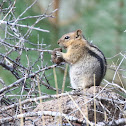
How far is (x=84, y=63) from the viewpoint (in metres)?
5.19

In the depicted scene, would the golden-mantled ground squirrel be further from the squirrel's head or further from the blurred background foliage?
the blurred background foliage

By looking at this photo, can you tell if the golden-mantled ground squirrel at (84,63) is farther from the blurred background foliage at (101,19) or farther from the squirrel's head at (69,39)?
the blurred background foliage at (101,19)

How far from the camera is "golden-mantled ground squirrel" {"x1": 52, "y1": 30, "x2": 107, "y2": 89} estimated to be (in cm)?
512

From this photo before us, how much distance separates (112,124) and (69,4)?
10.2 meters

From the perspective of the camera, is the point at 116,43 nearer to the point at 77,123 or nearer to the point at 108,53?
the point at 108,53

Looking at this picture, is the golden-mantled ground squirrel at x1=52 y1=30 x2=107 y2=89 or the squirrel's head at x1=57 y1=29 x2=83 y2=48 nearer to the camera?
the golden-mantled ground squirrel at x1=52 y1=30 x2=107 y2=89

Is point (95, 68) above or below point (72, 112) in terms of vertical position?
above

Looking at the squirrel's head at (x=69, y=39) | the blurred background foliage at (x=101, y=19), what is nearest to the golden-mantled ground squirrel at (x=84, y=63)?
the squirrel's head at (x=69, y=39)

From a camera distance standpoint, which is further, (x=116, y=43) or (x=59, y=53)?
(x=116, y=43)

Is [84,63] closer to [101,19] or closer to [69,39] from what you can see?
[69,39]

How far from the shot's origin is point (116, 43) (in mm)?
12805

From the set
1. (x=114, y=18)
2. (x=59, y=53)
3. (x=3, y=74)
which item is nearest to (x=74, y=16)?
(x=114, y=18)

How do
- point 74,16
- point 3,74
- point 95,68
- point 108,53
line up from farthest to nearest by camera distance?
point 74,16, point 108,53, point 3,74, point 95,68

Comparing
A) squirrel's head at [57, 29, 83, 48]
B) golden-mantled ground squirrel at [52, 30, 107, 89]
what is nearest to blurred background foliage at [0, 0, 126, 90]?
squirrel's head at [57, 29, 83, 48]
